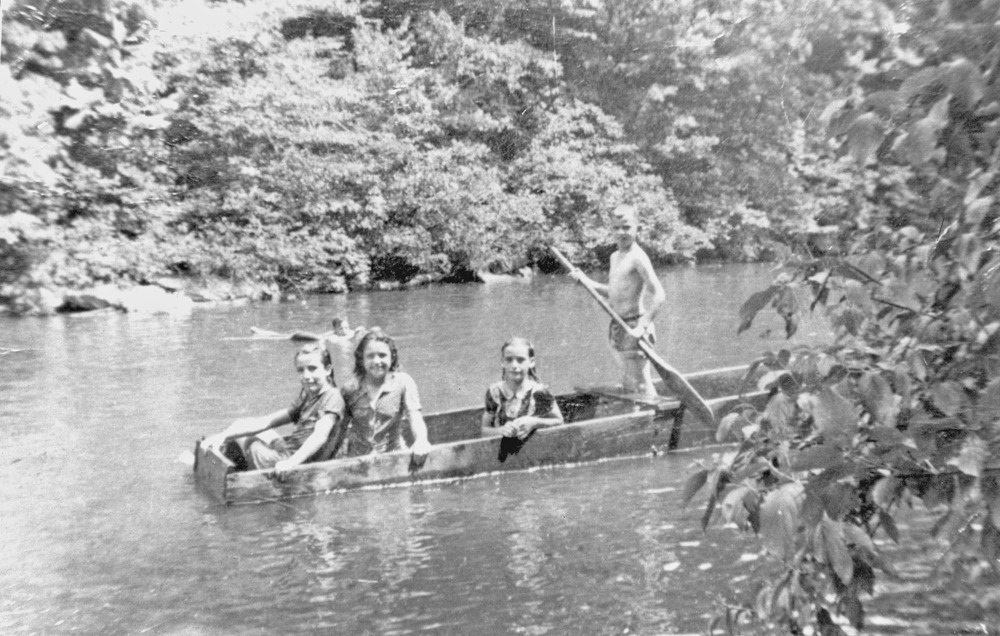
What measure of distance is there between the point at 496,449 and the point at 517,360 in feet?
1.94

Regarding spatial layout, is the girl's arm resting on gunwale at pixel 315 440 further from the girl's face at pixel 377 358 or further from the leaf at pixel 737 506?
the leaf at pixel 737 506

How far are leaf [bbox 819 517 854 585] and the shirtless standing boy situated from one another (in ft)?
19.3

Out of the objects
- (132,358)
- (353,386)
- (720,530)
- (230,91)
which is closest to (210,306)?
(230,91)

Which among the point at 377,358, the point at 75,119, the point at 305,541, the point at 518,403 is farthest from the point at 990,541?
the point at 518,403

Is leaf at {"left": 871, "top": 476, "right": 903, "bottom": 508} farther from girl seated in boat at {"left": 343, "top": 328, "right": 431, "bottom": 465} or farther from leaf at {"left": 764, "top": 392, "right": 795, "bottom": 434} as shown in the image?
girl seated in boat at {"left": 343, "top": 328, "right": 431, "bottom": 465}

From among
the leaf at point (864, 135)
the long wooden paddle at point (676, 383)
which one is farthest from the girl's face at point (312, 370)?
the leaf at point (864, 135)

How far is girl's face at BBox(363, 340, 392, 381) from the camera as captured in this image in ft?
22.7

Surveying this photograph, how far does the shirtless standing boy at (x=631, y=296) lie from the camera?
798 centimetres

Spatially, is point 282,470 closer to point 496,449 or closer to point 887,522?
point 496,449

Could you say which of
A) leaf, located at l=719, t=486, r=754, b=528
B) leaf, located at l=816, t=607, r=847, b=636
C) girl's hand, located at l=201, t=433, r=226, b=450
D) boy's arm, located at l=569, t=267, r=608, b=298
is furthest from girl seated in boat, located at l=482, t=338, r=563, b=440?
leaf, located at l=719, t=486, r=754, b=528

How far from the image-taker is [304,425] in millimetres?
7094

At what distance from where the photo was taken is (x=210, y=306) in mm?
20047

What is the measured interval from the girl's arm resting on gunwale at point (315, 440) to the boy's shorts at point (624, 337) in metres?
2.28

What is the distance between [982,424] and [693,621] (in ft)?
9.19
